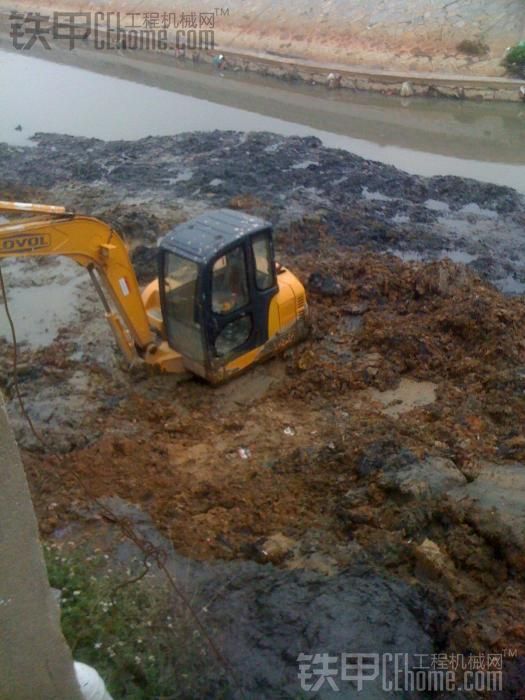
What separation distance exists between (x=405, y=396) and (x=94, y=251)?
362 centimetres

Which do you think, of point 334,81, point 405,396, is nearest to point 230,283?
point 405,396

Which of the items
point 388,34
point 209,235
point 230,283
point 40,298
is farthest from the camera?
point 388,34

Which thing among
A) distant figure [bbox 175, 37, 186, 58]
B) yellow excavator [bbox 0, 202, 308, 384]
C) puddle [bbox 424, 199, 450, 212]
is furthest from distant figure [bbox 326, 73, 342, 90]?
yellow excavator [bbox 0, 202, 308, 384]

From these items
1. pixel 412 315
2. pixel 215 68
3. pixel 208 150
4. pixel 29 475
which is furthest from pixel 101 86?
pixel 29 475

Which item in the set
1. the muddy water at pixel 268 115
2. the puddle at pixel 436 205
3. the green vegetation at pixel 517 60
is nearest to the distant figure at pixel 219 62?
the muddy water at pixel 268 115

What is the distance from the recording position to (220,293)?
26.5 ft

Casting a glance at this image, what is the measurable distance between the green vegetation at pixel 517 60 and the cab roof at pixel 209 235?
16177 millimetres

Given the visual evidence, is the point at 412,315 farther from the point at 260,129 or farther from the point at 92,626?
the point at 260,129

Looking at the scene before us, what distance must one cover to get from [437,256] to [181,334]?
217 inches

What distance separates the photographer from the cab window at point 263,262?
8.18 m

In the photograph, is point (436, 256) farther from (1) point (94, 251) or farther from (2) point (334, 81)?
(2) point (334, 81)

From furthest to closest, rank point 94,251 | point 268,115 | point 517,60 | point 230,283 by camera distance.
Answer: point 517,60, point 268,115, point 230,283, point 94,251

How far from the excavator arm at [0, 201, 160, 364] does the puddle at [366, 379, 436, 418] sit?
8.10ft

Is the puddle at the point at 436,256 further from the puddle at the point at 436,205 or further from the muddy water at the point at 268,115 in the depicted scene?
the muddy water at the point at 268,115
